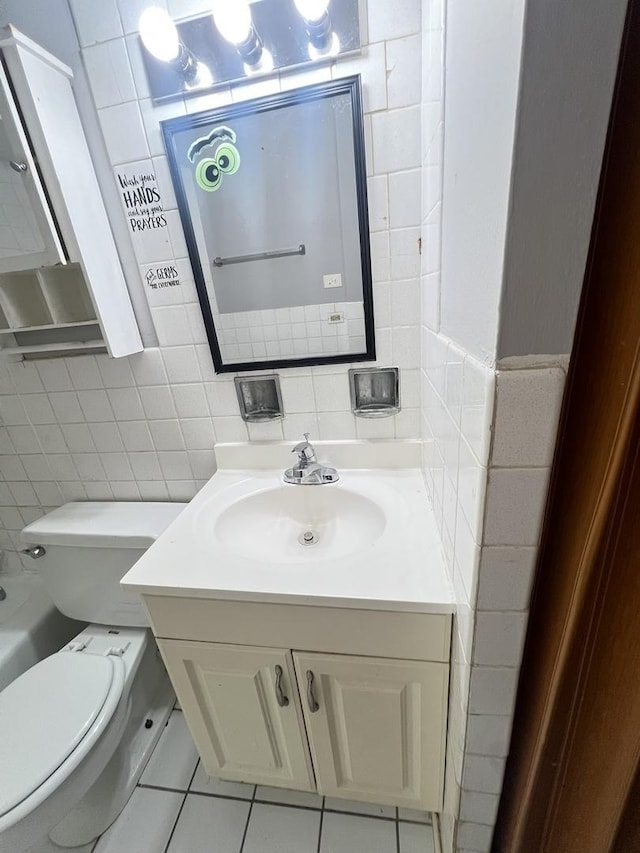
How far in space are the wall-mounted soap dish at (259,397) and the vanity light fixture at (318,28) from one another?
682 millimetres

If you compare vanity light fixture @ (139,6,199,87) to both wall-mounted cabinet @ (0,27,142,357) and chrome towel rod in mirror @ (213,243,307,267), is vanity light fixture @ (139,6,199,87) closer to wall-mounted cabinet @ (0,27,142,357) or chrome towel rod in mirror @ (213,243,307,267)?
wall-mounted cabinet @ (0,27,142,357)

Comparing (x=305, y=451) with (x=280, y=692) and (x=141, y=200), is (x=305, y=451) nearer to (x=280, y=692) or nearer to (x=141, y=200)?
(x=280, y=692)

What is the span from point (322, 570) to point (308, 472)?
301 millimetres

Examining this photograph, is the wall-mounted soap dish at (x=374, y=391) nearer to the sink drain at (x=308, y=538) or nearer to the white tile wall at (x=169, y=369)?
the white tile wall at (x=169, y=369)

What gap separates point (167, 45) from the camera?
71 centimetres

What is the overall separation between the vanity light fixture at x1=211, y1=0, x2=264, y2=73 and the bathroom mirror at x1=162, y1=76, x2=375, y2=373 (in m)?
0.08

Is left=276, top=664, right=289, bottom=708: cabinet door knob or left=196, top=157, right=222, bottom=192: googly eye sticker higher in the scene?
left=196, top=157, right=222, bottom=192: googly eye sticker

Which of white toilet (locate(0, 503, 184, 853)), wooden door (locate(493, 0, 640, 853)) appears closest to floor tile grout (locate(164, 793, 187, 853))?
white toilet (locate(0, 503, 184, 853))

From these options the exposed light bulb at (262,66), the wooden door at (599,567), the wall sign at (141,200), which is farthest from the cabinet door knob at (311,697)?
the exposed light bulb at (262,66)

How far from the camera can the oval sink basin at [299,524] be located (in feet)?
2.81

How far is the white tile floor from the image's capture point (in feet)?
2.90

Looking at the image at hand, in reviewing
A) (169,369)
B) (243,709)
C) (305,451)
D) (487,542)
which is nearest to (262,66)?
(169,369)

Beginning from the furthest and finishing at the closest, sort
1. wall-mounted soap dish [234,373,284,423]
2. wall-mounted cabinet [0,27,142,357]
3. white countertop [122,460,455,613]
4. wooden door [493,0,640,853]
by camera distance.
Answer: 1. wall-mounted soap dish [234,373,284,423]
2. wall-mounted cabinet [0,27,142,357]
3. white countertop [122,460,455,613]
4. wooden door [493,0,640,853]

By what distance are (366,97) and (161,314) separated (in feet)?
2.25
